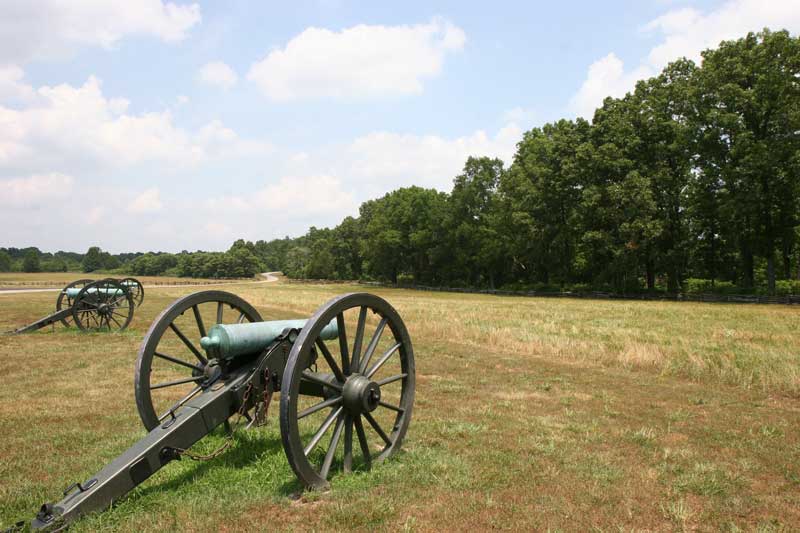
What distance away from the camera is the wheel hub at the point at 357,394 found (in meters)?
4.59

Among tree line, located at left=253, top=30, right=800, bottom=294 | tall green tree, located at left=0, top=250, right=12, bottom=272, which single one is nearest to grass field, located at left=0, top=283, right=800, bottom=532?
tree line, located at left=253, top=30, right=800, bottom=294

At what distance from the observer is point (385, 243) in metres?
75.8

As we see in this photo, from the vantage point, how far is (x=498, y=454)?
556cm

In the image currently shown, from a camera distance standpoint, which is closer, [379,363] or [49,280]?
[379,363]

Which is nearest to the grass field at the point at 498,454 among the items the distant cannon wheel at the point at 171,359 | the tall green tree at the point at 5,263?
the distant cannon wheel at the point at 171,359

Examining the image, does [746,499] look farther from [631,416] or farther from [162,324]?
[162,324]

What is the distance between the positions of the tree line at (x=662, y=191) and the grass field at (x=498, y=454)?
27659 millimetres

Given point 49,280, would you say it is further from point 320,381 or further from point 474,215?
point 320,381

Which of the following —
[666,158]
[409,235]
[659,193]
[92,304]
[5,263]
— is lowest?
[92,304]

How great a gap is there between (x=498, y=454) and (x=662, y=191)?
41588 millimetres

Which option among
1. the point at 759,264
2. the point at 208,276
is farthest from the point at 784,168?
the point at 208,276

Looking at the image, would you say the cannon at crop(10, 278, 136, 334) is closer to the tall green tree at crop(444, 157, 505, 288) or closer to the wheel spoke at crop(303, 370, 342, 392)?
the wheel spoke at crop(303, 370, 342, 392)

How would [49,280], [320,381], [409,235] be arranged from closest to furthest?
1. [320,381]
2. [409,235]
3. [49,280]

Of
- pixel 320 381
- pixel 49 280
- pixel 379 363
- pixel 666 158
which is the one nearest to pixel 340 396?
pixel 320 381
